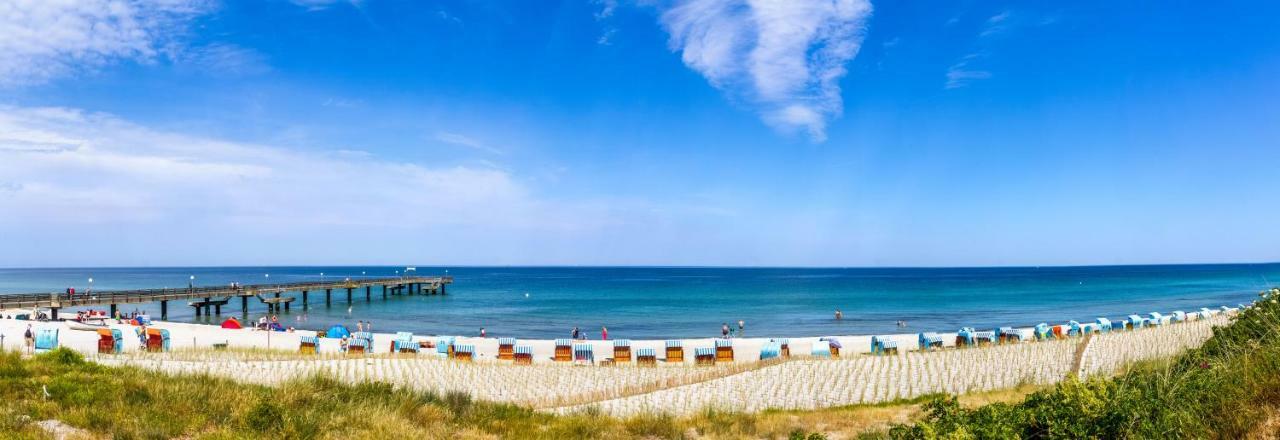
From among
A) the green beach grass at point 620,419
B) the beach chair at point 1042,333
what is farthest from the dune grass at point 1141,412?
the beach chair at point 1042,333

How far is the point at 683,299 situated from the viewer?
77188 mm

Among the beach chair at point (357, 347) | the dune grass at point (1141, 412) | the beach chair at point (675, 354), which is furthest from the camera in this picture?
the beach chair at point (675, 354)

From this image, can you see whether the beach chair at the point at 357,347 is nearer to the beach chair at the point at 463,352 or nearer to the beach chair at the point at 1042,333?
the beach chair at the point at 463,352

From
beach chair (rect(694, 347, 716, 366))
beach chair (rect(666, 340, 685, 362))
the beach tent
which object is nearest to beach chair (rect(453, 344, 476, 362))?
beach chair (rect(666, 340, 685, 362))

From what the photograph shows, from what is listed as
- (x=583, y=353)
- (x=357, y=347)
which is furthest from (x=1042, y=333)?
(x=357, y=347)

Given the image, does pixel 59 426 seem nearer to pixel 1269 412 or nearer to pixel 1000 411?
pixel 1000 411

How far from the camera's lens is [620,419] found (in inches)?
404

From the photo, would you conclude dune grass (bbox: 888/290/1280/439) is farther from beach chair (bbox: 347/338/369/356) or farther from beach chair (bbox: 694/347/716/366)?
beach chair (bbox: 347/338/369/356)

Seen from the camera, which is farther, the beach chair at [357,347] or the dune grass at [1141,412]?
the beach chair at [357,347]

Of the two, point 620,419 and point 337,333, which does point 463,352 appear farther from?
point 620,419

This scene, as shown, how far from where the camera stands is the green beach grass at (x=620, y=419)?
562 cm

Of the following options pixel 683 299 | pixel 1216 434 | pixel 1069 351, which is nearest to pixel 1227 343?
pixel 1216 434

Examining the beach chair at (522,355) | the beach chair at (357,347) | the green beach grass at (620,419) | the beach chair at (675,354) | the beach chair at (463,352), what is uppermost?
the green beach grass at (620,419)

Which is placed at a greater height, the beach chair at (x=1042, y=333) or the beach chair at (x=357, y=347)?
the beach chair at (x=357, y=347)
